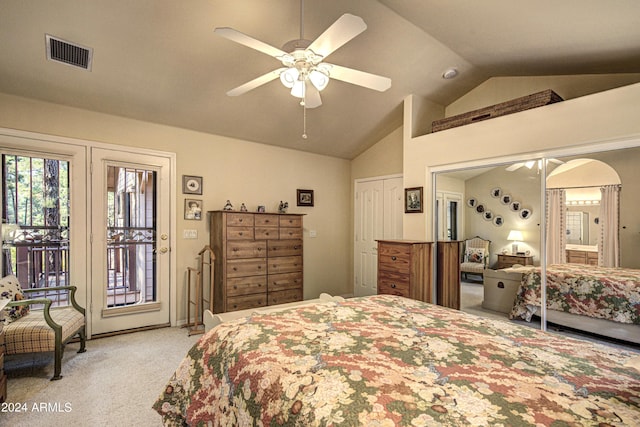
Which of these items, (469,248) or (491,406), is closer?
(491,406)

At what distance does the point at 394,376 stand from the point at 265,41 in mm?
2864

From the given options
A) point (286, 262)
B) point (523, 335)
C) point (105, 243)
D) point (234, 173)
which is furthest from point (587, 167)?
point (105, 243)

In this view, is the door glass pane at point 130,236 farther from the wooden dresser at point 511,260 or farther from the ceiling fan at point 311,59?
the wooden dresser at point 511,260

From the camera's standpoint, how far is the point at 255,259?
405cm

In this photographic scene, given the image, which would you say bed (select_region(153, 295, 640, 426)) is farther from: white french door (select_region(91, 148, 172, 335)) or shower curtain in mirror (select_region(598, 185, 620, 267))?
white french door (select_region(91, 148, 172, 335))

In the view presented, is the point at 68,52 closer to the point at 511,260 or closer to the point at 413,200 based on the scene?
the point at 413,200

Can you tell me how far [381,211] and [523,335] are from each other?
11.9 ft

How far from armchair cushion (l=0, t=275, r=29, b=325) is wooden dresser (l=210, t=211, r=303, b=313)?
1.79 m

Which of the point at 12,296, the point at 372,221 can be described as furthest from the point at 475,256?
the point at 12,296

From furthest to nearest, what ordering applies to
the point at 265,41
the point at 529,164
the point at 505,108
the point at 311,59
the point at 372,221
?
1. the point at 372,221
2. the point at 505,108
3. the point at 529,164
4. the point at 265,41
5. the point at 311,59

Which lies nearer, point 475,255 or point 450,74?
point 475,255

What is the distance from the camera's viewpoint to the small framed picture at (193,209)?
3.97 meters

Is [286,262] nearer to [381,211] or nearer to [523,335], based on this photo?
[381,211]

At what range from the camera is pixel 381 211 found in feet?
16.6
